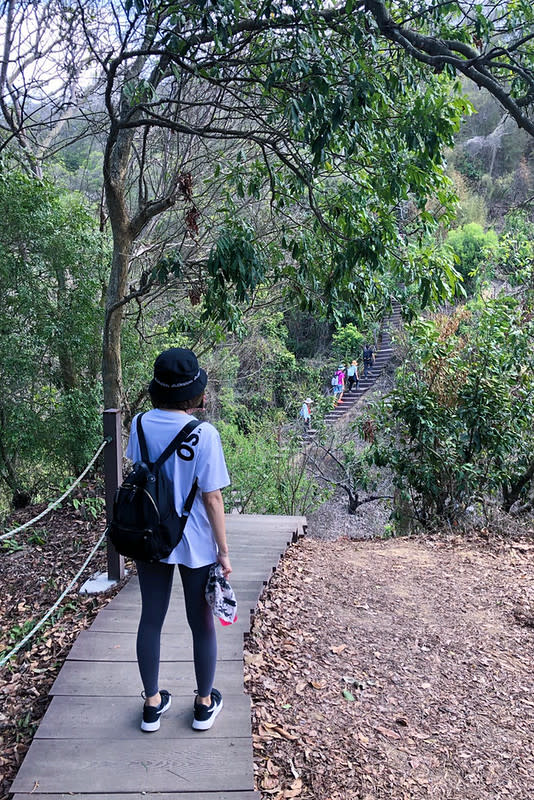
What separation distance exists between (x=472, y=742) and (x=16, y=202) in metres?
6.02

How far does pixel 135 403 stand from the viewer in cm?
715

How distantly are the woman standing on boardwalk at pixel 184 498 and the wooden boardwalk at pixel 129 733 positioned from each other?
0.31 m

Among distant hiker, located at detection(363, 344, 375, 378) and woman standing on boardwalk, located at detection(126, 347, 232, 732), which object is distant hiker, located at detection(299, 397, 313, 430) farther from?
woman standing on boardwalk, located at detection(126, 347, 232, 732)

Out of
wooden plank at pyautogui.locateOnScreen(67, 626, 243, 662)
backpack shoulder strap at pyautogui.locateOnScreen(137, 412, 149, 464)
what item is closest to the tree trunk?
wooden plank at pyautogui.locateOnScreen(67, 626, 243, 662)

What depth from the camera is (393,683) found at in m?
3.35

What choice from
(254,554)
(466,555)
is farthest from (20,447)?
(466,555)

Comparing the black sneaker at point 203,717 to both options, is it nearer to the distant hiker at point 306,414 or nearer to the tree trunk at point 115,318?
the tree trunk at point 115,318

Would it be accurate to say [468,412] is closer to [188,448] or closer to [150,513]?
[188,448]

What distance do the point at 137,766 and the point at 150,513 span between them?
1077 mm

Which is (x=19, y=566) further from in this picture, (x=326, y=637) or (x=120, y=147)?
(x=120, y=147)

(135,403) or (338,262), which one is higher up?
(338,262)

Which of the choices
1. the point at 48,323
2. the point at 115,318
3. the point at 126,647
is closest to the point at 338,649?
the point at 126,647

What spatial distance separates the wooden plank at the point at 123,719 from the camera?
2.47 meters

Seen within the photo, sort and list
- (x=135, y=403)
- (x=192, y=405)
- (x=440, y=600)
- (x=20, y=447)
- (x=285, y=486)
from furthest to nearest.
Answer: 1. (x=285, y=486)
2. (x=135, y=403)
3. (x=20, y=447)
4. (x=440, y=600)
5. (x=192, y=405)
